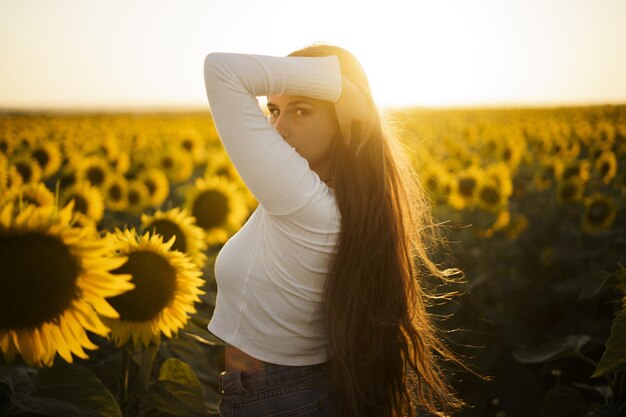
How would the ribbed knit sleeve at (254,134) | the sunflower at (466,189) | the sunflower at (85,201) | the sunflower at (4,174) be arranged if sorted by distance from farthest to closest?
the sunflower at (466,189) < the sunflower at (4,174) < the sunflower at (85,201) < the ribbed knit sleeve at (254,134)

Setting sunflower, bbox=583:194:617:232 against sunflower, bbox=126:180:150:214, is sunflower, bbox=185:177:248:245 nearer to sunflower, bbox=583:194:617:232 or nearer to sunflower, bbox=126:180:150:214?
sunflower, bbox=126:180:150:214

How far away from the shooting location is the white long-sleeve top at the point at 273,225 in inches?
69.4

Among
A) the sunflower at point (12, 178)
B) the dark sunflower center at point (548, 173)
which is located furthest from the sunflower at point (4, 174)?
the dark sunflower center at point (548, 173)

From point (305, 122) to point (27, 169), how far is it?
728cm

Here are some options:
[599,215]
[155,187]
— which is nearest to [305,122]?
[155,187]

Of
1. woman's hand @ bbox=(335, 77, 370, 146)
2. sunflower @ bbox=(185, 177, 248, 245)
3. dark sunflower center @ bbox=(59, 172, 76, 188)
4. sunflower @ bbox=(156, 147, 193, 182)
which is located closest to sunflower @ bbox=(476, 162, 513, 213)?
sunflower @ bbox=(185, 177, 248, 245)

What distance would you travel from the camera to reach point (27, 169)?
8.22 m

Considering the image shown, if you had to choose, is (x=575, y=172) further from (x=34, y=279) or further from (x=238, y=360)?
(x=34, y=279)

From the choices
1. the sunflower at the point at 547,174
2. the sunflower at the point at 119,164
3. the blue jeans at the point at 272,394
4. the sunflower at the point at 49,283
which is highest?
the sunflower at the point at 49,283

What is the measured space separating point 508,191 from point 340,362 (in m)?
7.33

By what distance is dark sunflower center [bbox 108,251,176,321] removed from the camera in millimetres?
2277

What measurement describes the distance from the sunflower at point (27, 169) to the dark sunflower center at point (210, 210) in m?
3.23

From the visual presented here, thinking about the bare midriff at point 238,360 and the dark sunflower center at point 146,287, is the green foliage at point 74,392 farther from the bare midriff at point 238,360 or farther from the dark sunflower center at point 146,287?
the dark sunflower center at point 146,287

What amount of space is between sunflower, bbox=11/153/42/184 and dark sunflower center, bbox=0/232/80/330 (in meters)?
7.14
